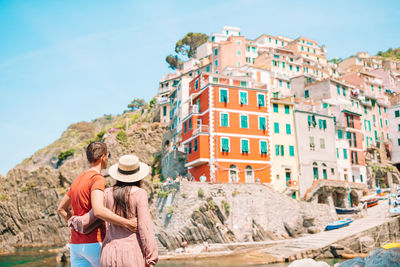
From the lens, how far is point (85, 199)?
4379 millimetres

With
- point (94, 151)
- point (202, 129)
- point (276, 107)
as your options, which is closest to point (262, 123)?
point (276, 107)

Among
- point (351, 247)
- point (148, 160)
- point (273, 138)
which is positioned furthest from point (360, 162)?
point (148, 160)

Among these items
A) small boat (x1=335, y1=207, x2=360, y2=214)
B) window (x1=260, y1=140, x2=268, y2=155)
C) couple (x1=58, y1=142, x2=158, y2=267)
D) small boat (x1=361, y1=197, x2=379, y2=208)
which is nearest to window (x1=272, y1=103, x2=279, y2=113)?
window (x1=260, y1=140, x2=268, y2=155)

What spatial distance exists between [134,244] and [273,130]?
36.8 m

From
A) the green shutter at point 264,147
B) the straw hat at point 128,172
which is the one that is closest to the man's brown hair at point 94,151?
the straw hat at point 128,172

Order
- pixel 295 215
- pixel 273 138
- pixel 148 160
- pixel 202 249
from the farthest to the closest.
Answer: pixel 148 160
pixel 273 138
pixel 295 215
pixel 202 249

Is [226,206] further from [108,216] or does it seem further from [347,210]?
[108,216]

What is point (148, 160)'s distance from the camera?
51.8 meters

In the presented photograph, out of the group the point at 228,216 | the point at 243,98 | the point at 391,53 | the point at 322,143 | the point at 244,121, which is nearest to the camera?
the point at 228,216

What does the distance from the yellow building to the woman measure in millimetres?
34857

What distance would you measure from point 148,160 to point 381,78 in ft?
183

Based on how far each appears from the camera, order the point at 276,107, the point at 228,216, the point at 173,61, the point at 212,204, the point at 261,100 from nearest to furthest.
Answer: the point at 212,204 < the point at 228,216 < the point at 261,100 < the point at 276,107 < the point at 173,61

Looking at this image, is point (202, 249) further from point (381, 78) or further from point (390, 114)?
point (381, 78)

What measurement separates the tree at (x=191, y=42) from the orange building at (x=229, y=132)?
47.9 metres
